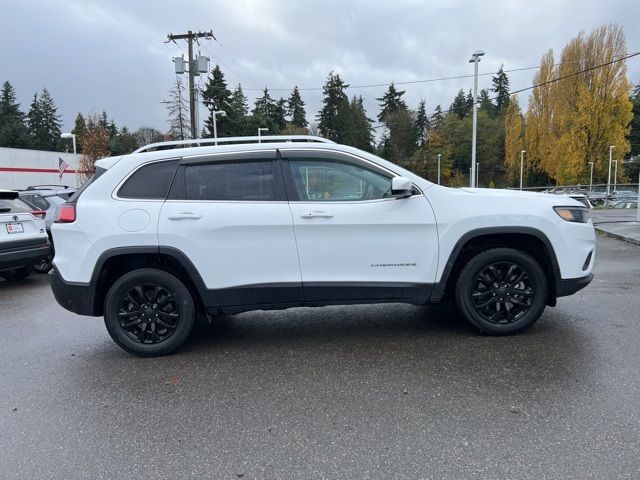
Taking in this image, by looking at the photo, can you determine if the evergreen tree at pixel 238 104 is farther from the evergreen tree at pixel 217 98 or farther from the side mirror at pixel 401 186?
the side mirror at pixel 401 186

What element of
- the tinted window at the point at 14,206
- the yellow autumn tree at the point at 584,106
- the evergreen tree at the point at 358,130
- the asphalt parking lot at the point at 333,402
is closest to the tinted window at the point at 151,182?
the asphalt parking lot at the point at 333,402

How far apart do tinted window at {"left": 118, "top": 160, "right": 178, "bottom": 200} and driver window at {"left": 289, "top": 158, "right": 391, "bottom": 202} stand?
3.67 ft

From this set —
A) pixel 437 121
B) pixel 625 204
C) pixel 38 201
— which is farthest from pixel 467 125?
pixel 38 201

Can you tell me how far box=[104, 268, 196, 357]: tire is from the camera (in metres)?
4.19

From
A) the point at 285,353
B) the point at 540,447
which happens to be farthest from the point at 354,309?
the point at 540,447

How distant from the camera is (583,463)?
8.31 feet

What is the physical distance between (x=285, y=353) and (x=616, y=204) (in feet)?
109

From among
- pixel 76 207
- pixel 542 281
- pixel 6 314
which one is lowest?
pixel 6 314

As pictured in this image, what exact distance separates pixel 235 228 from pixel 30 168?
3527 centimetres

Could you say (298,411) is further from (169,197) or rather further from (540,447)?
(169,197)

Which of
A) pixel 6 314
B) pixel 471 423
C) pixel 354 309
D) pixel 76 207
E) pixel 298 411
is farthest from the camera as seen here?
pixel 6 314

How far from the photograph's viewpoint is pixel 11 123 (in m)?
73.2

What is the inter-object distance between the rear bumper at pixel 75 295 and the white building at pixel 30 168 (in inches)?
1130

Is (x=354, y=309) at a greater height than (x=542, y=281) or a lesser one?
lesser
